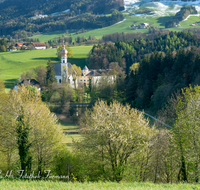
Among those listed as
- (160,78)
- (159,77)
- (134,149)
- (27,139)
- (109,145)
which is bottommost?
(160,78)

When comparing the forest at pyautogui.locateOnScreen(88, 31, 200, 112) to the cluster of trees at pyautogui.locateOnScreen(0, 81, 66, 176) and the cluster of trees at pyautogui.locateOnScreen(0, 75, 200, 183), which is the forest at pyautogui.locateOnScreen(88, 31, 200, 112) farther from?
the cluster of trees at pyautogui.locateOnScreen(0, 81, 66, 176)

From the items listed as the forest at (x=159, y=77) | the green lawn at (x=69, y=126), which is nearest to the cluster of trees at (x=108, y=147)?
the green lawn at (x=69, y=126)

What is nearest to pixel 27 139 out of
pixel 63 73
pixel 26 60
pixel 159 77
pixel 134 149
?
pixel 134 149

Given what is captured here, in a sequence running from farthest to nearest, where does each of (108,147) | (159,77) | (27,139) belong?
(159,77) → (27,139) → (108,147)

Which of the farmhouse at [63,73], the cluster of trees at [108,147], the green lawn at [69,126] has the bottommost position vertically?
the green lawn at [69,126]

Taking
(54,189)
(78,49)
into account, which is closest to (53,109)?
(54,189)

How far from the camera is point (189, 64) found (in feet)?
197

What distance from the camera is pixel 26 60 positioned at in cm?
11956

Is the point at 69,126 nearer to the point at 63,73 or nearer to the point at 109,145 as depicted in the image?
the point at 63,73

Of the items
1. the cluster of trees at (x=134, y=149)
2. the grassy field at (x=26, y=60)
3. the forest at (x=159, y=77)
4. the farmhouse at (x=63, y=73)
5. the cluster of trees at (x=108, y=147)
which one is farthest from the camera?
the grassy field at (x=26, y=60)

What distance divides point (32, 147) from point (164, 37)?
332 feet

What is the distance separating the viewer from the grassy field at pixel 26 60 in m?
105

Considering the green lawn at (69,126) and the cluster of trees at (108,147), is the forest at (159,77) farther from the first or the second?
the cluster of trees at (108,147)

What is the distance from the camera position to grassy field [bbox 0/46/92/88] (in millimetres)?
105250
